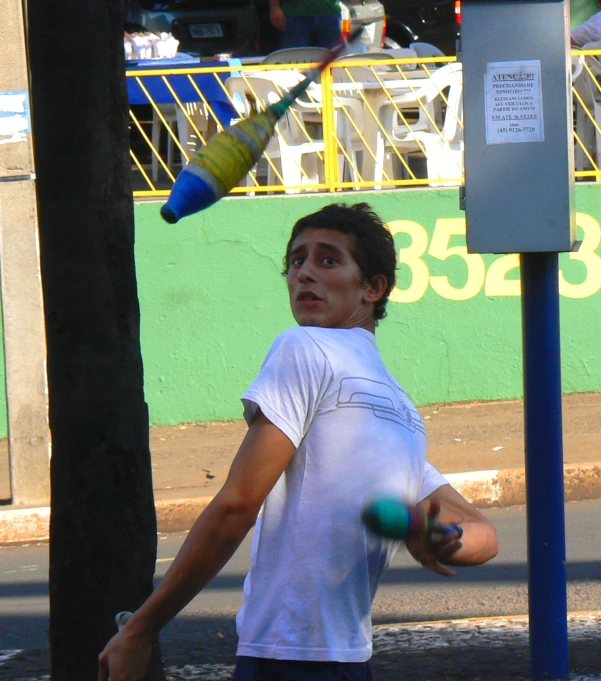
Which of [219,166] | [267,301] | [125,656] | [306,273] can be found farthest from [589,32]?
[125,656]

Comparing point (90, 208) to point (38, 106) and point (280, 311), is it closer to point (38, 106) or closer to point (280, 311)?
point (38, 106)

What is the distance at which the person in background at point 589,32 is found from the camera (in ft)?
30.5

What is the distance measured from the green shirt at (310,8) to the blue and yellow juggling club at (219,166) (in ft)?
22.3

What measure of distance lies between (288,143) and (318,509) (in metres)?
7.00

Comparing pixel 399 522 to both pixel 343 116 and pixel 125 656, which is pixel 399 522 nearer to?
pixel 125 656

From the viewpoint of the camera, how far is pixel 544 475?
12.0 ft

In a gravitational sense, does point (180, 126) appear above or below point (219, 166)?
above

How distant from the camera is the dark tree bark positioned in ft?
10.0

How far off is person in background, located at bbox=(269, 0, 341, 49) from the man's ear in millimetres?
7311

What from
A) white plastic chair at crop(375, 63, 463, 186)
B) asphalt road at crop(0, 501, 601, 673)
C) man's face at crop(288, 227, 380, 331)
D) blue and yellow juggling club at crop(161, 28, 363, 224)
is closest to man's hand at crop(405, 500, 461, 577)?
man's face at crop(288, 227, 380, 331)

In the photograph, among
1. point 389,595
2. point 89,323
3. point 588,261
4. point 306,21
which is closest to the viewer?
point 89,323

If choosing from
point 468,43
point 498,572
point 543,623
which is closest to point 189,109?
point 498,572

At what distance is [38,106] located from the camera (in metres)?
3.08

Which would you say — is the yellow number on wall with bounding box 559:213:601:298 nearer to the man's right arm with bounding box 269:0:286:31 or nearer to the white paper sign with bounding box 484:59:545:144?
the man's right arm with bounding box 269:0:286:31
